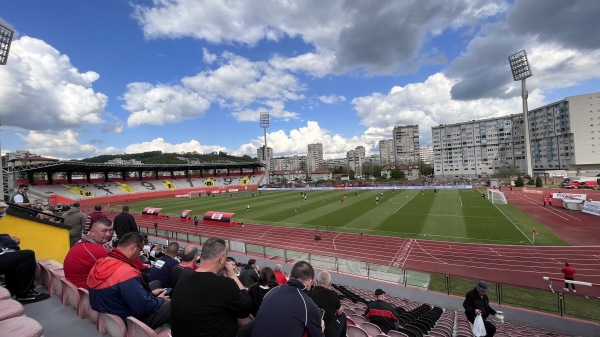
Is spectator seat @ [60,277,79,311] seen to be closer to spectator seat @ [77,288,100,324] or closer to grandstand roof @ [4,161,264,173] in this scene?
spectator seat @ [77,288,100,324]

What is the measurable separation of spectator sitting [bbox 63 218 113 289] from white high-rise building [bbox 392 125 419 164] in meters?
199

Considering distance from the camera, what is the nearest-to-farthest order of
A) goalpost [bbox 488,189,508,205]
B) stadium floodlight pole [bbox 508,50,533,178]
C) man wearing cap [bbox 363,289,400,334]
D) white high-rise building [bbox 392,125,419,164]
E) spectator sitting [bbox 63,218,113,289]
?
spectator sitting [bbox 63,218,113,289] → man wearing cap [bbox 363,289,400,334] → goalpost [bbox 488,189,508,205] → stadium floodlight pole [bbox 508,50,533,178] → white high-rise building [bbox 392,125,419,164]

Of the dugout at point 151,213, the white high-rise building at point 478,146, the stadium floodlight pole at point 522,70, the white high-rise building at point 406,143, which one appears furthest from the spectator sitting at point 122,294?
the white high-rise building at point 406,143

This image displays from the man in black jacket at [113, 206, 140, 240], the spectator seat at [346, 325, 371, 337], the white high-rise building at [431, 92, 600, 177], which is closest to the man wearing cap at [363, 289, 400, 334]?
the spectator seat at [346, 325, 371, 337]

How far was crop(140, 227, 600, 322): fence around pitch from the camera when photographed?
9.16 m

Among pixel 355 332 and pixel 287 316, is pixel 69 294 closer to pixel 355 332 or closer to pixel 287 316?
pixel 287 316

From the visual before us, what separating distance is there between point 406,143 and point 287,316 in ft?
676

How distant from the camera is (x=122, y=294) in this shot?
3420mm

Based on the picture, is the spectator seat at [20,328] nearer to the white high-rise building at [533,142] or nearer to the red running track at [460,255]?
the red running track at [460,255]

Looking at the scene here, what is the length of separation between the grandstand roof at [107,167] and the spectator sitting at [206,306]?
60.4 m

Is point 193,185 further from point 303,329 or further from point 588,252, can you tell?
point 303,329

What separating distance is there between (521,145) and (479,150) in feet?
41.9

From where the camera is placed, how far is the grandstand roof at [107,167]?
163 ft

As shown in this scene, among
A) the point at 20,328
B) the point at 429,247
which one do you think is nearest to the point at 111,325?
the point at 20,328
